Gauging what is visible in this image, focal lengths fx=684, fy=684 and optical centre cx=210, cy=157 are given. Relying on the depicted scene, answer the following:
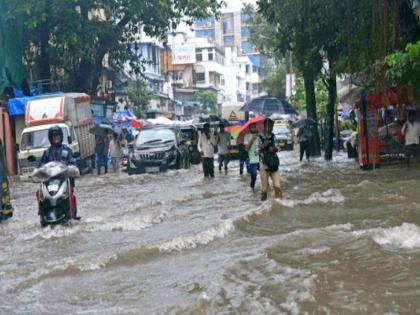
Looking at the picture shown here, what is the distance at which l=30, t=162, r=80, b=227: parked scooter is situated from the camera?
966 cm

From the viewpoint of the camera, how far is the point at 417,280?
19.9ft

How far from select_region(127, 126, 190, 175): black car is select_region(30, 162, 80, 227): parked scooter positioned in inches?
498

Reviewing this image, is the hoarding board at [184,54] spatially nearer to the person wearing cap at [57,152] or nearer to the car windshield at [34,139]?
the car windshield at [34,139]

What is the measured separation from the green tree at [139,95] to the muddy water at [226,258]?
117 feet

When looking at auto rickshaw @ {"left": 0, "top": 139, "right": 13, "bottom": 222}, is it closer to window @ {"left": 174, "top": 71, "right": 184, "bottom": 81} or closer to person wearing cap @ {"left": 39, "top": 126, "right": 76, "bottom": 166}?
person wearing cap @ {"left": 39, "top": 126, "right": 76, "bottom": 166}

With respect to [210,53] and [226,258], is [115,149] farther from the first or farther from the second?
[210,53]

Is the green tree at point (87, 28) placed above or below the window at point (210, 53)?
below

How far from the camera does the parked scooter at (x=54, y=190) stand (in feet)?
31.7

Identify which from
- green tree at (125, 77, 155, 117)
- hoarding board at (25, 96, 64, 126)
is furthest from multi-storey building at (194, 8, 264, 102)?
hoarding board at (25, 96, 64, 126)

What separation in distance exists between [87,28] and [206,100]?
46769 millimetres

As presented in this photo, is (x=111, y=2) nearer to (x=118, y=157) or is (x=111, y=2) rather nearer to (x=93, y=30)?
(x=93, y=30)

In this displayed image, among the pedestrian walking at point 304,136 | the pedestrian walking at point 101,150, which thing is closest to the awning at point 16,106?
the pedestrian walking at point 101,150

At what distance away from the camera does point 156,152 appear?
2286 centimetres

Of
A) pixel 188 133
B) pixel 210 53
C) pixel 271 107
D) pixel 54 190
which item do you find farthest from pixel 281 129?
pixel 210 53
